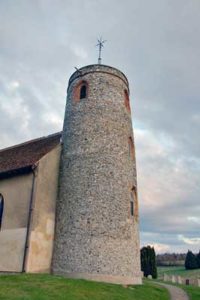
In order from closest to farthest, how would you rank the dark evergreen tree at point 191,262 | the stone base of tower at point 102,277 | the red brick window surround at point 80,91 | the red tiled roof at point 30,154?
the stone base of tower at point 102,277
the red tiled roof at point 30,154
the red brick window surround at point 80,91
the dark evergreen tree at point 191,262

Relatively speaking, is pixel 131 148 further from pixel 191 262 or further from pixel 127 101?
pixel 191 262

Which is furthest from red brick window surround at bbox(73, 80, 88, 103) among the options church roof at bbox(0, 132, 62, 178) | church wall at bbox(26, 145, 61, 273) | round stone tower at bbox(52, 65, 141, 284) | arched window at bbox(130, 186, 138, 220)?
arched window at bbox(130, 186, 138, 220)

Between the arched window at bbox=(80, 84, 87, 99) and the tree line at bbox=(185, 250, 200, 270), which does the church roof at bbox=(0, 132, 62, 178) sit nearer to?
the arched window at bbox=(80, 84, 87, 99)

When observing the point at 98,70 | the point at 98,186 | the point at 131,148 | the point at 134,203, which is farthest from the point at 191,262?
the point at 98,70

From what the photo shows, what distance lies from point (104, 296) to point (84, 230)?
14.9 ft

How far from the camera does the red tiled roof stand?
711 inches

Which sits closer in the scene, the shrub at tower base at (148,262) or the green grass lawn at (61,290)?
the green grass lawn at (61,290)

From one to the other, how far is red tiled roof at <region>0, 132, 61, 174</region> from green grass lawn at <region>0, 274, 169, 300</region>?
20.4 feet

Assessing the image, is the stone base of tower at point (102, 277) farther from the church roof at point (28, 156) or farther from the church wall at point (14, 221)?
the church roof at point (28, 156)

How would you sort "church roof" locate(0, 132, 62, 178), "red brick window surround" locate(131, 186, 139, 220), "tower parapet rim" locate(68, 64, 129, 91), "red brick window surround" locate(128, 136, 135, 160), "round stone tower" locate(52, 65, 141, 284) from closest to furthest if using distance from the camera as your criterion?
"round stone tower" locate(52, 65, 141, 284) < "church roof" locate(0, 132, 62, 178) < "red brick window surround" locate(131, 186, 139, 220) < "red brick window surround" locate(128, 136, 135, 160) < "tower parapet rim" locate(68, 64, 129, 91)

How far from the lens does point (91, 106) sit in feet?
65.7

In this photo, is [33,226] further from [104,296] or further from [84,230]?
[104,296]

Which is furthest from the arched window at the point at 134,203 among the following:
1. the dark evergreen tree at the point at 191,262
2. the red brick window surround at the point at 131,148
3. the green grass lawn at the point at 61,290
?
the dark evergreen tree at the point at 191,262

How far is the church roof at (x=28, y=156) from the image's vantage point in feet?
58.1
